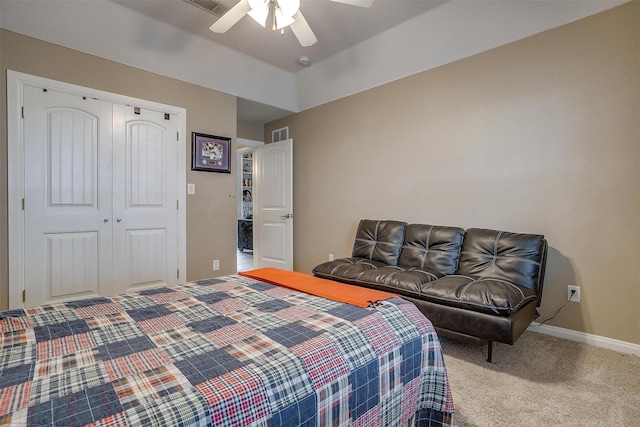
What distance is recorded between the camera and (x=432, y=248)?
115 inches

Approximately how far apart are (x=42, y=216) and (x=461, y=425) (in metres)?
3.46

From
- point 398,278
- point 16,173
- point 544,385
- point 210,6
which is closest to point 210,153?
point 210,6

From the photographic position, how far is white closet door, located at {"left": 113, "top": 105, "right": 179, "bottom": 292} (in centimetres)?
308

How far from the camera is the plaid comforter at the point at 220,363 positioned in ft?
2.27

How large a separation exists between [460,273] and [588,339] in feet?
3.36

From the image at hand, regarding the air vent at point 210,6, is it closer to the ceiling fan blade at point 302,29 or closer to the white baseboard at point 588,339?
the ceiling fan blade at point 302,29

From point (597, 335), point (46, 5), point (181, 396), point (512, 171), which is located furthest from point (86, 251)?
point (597, 335)

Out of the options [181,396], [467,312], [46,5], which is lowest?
[467,312]

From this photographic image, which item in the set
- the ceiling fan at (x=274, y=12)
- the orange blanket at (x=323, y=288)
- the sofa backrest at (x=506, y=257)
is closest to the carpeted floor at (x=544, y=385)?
the sofa backrest at (x=506, y=257)

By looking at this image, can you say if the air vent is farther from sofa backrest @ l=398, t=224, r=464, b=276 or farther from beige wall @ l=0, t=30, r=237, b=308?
sofa backrest @ l=398, t=224, r=464, b=276

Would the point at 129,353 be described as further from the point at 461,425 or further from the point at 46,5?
the point at 46,5

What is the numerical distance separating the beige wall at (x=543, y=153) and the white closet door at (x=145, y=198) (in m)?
2.27

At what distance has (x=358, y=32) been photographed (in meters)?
3.18

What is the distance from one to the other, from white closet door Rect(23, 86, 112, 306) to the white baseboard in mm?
4012
